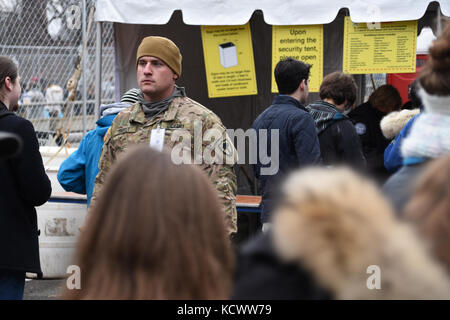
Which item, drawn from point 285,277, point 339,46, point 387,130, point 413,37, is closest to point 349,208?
point 285,277

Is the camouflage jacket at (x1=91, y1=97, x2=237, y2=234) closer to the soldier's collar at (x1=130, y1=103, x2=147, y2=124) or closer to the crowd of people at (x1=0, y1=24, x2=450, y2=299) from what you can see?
the soldier's collar at (x1=130, y1=103, x2=147, y2=124)

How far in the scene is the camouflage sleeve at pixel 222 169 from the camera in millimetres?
3602

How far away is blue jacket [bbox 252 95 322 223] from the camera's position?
169 inches

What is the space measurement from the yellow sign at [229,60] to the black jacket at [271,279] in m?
5.08

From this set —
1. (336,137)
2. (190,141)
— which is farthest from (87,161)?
(336,137)

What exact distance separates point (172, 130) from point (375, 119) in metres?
3.58

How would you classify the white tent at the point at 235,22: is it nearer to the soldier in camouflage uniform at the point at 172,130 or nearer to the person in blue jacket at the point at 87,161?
the person in blue jacket at the point at 87,161

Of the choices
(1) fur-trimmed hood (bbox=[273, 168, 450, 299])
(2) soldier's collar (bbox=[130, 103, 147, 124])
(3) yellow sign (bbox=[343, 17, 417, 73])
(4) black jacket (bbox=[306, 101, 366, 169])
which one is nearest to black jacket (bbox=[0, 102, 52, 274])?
(2) soldier's collar (bbox=[130, 103, 147, 124])

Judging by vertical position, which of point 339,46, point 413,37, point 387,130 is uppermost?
point 339,46

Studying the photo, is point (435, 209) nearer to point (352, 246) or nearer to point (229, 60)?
point (352, 246)

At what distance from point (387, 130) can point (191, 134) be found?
2.41 m

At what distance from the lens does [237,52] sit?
21.1 feet

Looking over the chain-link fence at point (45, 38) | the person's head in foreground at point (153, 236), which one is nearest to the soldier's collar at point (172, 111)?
the person's head in foreground at point (153, 236)
